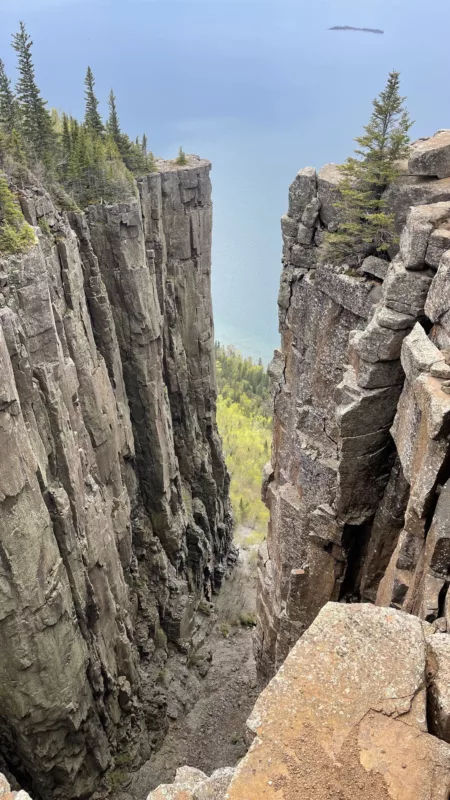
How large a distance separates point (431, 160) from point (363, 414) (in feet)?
22.8

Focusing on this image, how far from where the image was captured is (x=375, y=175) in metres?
15.2

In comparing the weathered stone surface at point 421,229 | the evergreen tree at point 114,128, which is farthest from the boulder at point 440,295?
the evergreen tree at point 114,128

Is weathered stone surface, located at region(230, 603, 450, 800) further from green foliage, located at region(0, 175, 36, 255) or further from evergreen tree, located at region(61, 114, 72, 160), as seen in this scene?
evergreen tree, located at region(61, 114, 72, 160)

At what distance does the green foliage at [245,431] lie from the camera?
56.3 meters

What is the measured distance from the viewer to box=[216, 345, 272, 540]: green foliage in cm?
5626

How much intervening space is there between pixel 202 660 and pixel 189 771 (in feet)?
95.5

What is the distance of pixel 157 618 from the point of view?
34.6m

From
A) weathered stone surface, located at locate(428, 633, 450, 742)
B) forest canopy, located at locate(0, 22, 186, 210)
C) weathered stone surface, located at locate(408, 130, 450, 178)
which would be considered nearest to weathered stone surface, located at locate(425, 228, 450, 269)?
weathered stone surface, located at locate(408, 130, 450, 178)

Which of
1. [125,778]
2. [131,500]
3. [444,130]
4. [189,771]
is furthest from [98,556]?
[444,130]

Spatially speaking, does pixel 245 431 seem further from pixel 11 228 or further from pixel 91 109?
pixel 11 228

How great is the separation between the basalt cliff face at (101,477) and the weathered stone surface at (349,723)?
1351 cm

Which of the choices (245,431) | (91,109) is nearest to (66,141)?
(91,109)

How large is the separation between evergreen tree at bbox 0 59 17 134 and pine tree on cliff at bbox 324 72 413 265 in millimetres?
21930

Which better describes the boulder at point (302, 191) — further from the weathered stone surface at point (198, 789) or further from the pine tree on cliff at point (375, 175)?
A: the weathered stone surface at point (198, 789)
